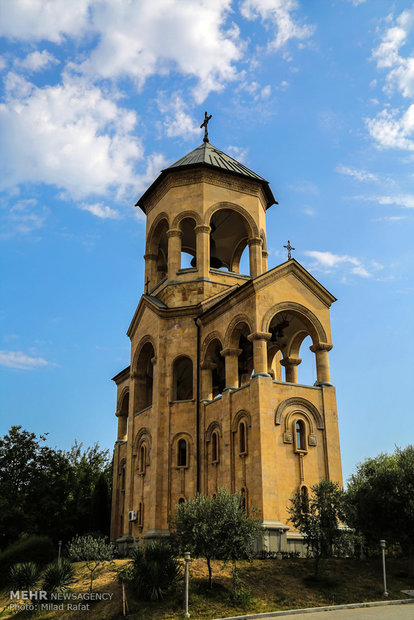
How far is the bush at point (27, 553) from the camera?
88.3 feet

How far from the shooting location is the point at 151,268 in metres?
34.0

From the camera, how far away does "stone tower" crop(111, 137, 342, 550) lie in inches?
947

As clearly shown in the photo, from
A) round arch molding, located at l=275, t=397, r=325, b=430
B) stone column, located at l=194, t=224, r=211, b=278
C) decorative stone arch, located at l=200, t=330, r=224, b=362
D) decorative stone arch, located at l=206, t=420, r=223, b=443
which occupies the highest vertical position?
stone column, located at l=194, t=224, r=211, b=278

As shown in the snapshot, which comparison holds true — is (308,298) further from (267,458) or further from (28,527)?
(28,527)

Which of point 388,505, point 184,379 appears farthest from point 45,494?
point 388,505

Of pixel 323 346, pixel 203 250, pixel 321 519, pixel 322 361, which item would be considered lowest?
pixel 321 519

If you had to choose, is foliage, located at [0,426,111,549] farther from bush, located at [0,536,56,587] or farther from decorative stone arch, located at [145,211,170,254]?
decorative stone arch, located at [145,211,170,254]

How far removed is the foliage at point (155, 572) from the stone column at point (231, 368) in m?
9.04

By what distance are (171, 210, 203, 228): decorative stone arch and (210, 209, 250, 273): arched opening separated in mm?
1712

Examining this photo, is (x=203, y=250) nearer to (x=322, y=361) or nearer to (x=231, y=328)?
(x=231, y=328)

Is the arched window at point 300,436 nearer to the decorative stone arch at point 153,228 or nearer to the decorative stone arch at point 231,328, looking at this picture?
the decorative stone arch at point 231,328

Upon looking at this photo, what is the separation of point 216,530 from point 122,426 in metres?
17.7

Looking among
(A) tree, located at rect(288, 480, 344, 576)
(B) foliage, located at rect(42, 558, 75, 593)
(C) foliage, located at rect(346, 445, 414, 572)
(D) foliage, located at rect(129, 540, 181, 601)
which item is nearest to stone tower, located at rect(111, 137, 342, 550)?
(A) tree, located at rect(288, 480, 344, 576)

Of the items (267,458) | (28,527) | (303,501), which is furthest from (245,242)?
(28,527)
